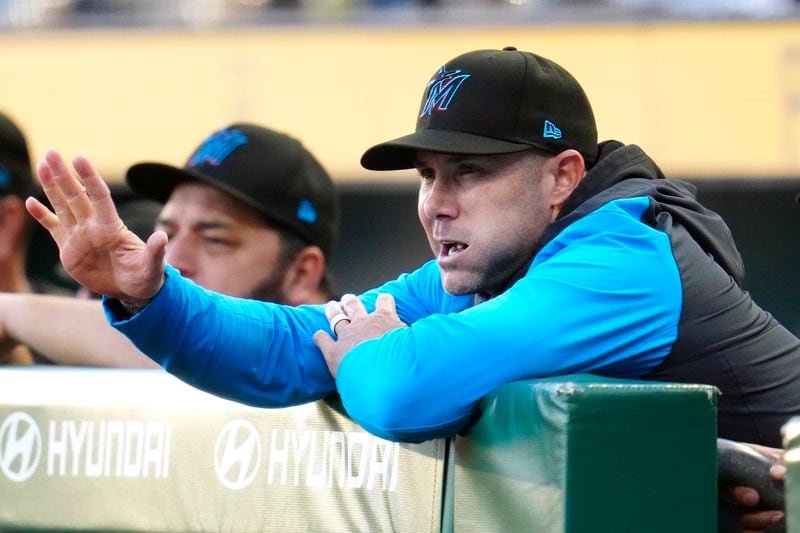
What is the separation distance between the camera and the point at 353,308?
272 cm

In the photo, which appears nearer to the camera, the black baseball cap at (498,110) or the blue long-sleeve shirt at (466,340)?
the blue long-sleeve shirt at (466,340)

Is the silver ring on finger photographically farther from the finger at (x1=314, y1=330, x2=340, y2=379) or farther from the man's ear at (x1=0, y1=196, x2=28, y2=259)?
the man's ear at (x1=0, y1=196, x2=28, y2=259)

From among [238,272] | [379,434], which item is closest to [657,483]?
[379,434]

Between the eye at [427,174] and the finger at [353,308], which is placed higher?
the eye at [427,174]

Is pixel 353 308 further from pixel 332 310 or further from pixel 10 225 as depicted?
pixel 10 225

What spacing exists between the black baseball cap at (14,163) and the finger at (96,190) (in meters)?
3.04

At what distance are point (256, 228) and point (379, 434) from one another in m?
2.15

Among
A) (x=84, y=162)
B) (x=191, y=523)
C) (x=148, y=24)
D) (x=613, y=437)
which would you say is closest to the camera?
(x=613, y=437)

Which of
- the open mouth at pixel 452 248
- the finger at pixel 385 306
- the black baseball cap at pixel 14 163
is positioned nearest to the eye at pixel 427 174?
the open mouth at pixel 452 248

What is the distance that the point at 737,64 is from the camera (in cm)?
911

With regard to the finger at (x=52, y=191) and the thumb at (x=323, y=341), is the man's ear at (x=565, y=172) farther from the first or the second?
the finger at (x=52, y=191)

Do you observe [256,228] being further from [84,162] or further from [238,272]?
[84,162]

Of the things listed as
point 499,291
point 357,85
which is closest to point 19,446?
point 499,291

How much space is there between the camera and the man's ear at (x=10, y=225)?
516 cm
